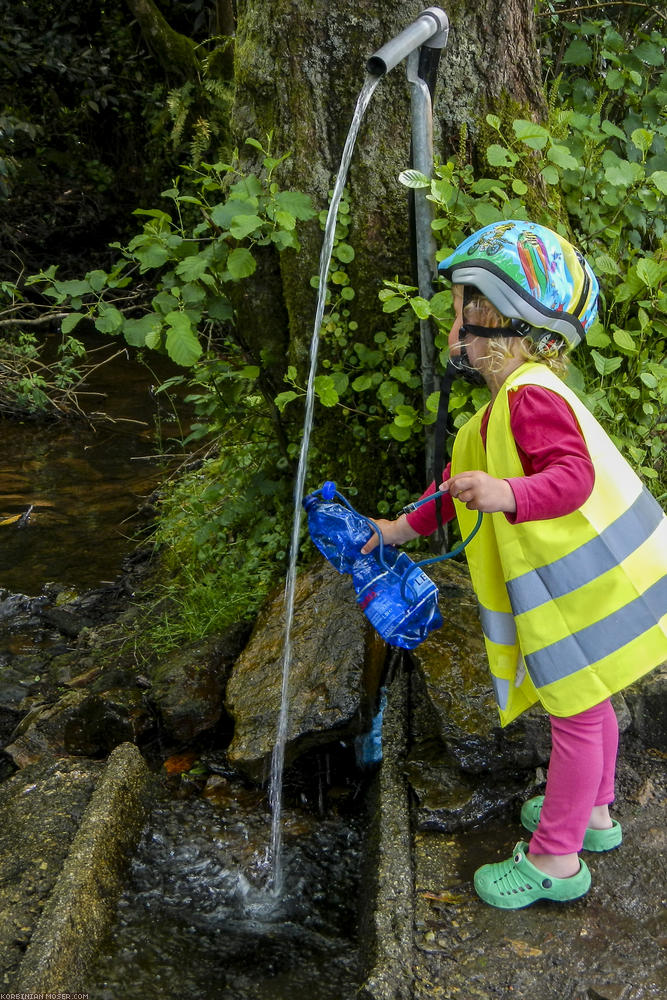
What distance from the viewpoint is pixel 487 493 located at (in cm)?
188

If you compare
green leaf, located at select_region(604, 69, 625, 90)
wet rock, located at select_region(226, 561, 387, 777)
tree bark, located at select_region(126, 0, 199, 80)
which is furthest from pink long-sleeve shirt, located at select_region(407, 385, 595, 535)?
tree bark, located at select_region(126, 0, 199, 80)

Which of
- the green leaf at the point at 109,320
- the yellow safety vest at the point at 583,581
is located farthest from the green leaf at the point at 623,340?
the green leaf at the point at 109,320

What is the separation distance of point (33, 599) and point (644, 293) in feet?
10.9

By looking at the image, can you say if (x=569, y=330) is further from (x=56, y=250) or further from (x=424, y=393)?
(x=56, y=250)

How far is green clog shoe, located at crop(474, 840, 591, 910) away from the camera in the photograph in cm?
211

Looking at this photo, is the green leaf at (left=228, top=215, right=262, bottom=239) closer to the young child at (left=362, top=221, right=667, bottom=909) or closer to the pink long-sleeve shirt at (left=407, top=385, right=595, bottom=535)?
the young child at (left=362, top=221, right=667, bottom=909)

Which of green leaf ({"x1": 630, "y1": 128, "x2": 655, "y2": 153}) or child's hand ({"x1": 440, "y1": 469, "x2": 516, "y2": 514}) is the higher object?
green leaf ({"x1": 630, "y1": 128, "x2": 655, "y2": 153})

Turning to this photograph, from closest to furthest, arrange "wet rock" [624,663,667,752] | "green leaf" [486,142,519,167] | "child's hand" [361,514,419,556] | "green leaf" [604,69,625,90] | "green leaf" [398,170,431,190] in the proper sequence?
"child's hand" [361,514,419,556], "wet rock" [624,663,667,752], "green leaf" [398,170,431,190], "green leaf" [486,142,519,167], "green leaf" [604,69,625,90]

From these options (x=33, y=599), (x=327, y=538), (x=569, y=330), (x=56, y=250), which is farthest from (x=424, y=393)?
(x=56, y=250)

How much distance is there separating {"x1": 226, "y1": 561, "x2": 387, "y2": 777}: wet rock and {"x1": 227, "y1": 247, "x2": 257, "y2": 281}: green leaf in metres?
1.12

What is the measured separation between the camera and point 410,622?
2496 millimetres

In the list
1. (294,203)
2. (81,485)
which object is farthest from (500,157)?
(81,485)

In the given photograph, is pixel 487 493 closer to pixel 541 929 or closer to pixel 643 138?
pixel 541 929

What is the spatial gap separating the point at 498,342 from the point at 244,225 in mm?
1078
